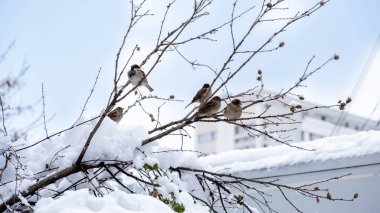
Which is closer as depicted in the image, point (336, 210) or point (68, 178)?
point (68, 178)

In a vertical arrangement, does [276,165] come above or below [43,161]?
above

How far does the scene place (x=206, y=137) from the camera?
41.1m

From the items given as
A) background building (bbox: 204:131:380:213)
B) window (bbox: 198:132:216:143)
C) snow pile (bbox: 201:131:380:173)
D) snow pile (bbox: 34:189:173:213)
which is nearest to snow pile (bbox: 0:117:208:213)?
snow pile (bbox: 34:189:173:213)

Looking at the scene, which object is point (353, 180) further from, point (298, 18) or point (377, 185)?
point (298, 18)

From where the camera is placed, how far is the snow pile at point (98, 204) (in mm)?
1740

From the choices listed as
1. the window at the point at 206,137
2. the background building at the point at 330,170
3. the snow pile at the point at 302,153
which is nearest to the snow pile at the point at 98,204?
the snow pile at the point at 302,153

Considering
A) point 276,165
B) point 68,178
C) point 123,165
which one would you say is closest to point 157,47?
point 123,165

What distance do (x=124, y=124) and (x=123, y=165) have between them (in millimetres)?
354

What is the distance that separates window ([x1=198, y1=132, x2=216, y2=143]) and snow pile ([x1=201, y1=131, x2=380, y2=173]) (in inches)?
1381

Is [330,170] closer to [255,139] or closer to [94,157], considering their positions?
[94,157]

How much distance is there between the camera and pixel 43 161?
288cm

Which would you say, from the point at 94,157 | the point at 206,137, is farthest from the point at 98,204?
the point at 206,137

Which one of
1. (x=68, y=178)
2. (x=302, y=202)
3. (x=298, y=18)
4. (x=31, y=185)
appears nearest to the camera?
(x=31, y=185)

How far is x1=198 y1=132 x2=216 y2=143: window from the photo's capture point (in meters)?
40.7
